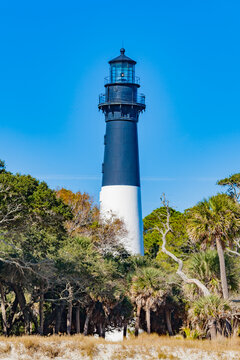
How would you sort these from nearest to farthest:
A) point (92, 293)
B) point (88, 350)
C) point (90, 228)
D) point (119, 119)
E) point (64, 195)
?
point (88, 350)
point (92, 293)
point (90, 228)
point (119, 119)
point (64, 195)

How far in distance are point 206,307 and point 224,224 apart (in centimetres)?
495

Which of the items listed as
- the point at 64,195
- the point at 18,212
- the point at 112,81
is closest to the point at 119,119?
the point at 112,81

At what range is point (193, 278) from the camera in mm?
34812

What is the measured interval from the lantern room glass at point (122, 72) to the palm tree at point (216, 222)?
2577cm

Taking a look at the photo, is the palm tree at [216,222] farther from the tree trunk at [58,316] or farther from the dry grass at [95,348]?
the tree trunk at [58,316]

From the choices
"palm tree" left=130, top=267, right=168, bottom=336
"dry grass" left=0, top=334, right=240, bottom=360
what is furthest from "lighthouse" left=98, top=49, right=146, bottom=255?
"dry grass" left=0, top=334, right=240, bottom=360

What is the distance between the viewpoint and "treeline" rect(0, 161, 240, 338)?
3175 cm

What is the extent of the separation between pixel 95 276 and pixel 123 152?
21069 millimetres

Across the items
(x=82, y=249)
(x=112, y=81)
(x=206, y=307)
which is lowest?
(x=206, y=307)

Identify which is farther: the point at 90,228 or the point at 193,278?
the point at 90,228

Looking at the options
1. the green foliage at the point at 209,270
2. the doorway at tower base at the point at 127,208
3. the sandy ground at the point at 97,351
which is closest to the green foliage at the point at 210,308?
the sandy ground at the point at 97,351

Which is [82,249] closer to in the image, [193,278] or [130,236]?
[193,278]

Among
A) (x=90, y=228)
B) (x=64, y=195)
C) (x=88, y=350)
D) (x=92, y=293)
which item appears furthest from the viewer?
(x=64, y=195)

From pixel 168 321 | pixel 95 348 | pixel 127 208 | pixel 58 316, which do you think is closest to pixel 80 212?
pixel 127 208
